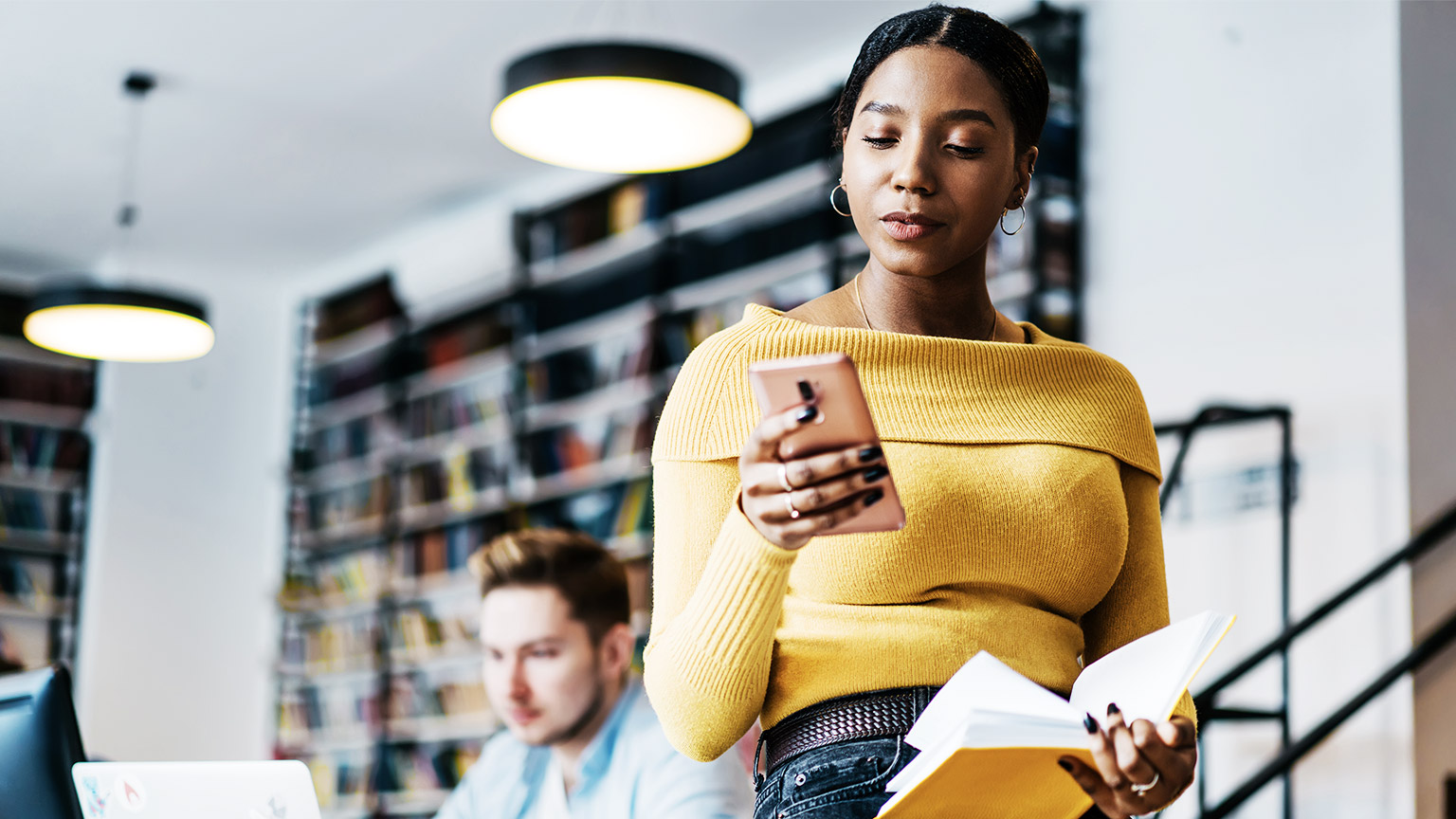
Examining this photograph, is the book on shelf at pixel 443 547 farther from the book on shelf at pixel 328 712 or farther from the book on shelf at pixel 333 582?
the book on shelf at pixel 328 712

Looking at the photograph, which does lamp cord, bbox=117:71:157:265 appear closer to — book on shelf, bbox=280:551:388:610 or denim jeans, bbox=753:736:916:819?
book on shelf, bbox=280:551:388:610

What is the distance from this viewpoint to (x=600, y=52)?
3232mm

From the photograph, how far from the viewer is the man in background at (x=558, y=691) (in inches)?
95.6

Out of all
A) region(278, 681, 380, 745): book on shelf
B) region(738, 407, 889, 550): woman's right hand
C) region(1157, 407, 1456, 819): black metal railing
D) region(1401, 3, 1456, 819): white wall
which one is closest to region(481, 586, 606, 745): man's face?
region(1157, 407, 1456, 819): black metal railing

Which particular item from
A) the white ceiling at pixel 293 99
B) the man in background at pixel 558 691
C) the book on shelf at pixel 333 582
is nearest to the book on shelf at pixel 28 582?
the book on shelf at pixel 333 582

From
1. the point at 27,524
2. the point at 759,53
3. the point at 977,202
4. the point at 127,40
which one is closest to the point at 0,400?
the point at 27,524

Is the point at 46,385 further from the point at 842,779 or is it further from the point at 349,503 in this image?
the point at 842,779

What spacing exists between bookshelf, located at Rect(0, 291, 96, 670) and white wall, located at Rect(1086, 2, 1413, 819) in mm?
5152

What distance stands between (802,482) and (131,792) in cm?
74

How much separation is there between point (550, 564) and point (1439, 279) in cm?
221

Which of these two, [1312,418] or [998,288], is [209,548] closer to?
[998,288]

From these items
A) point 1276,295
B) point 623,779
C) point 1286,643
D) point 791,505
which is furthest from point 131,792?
point 1276,295

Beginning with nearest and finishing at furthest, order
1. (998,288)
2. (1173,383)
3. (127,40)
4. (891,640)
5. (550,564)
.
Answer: (891,640)
(550,564)
(1173,383)
(998,288)
(127,40)

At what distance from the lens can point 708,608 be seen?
3.26ft
